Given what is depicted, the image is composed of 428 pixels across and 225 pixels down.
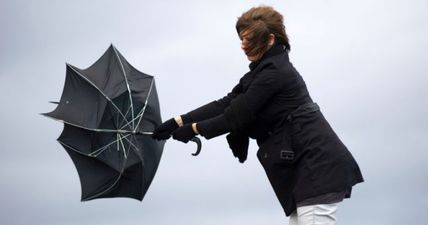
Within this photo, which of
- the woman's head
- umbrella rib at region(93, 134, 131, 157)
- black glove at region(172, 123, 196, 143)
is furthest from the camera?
umbrella rib at region(93, 134, 131, 157)

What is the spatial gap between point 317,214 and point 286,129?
951 mm

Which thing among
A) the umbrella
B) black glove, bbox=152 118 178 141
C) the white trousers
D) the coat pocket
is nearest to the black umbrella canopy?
the umbrella

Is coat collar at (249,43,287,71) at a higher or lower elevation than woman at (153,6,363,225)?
higher

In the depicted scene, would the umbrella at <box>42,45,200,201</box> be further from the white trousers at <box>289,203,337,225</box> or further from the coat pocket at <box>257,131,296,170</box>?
the white trousers at <box>289,203,337,225</box>

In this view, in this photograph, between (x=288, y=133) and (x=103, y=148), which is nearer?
(x=288, y=133)

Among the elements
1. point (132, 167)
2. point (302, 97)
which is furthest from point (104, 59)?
point (302, 97)

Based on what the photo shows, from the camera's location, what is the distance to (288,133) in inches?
314

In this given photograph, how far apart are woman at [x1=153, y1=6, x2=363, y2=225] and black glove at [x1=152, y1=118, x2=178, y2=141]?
1037 mm

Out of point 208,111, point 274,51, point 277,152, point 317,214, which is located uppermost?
point 274,51

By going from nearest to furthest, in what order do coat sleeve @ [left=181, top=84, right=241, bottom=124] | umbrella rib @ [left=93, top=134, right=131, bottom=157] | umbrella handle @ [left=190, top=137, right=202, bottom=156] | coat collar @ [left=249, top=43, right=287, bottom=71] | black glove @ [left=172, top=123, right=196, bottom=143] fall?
coat collar @ [left=249, top=43, right=287, bottom=71]
black glove @ [left=172, top=123, right=196, bottom=143]
umbrella handle @ [left=190, top=137, right=202, bottom=156]
coat sleeve @ [left=181, top=84, right=241, bottom=124]
umbrella rib @ [left=93, top=134, right=131, bottom=157]

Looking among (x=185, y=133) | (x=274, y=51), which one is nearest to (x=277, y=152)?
(x=274, y=51)

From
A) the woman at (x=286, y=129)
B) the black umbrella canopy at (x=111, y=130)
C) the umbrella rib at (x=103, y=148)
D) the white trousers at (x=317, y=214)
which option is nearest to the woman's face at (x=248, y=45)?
the woman at (x=286, y=129)

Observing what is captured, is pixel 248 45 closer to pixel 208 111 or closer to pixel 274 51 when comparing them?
pixel 274 51

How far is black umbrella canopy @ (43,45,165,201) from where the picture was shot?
33.8 ft
